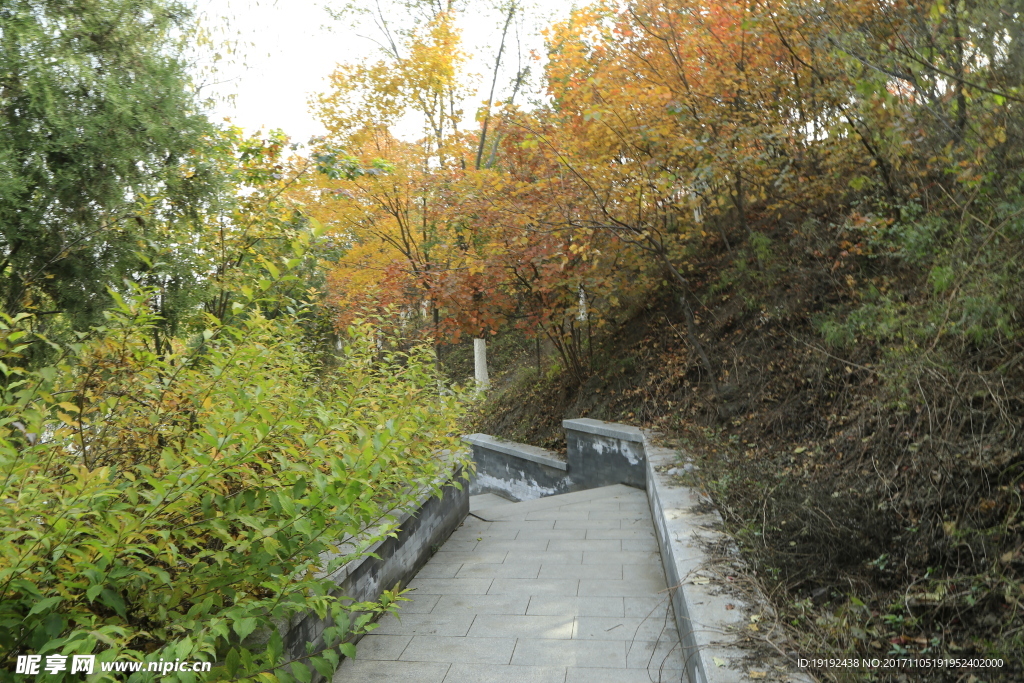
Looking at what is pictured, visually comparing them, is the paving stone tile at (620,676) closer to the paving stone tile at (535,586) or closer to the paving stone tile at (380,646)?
the paving stone tile at (380,646)

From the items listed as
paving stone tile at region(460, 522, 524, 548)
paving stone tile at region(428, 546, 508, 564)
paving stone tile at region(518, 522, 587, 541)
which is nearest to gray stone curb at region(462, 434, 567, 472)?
paving stone tile at region(460, 522, 524, 548)

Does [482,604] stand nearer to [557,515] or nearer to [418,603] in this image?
[418,603]

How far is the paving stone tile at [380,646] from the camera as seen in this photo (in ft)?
10.9

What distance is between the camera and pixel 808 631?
2.81 meters

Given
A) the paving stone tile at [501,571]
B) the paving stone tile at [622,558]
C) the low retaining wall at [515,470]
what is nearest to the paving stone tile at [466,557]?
the paving stone tile at [501,571]

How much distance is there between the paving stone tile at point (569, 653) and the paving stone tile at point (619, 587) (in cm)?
74

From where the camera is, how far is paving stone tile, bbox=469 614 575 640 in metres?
3.53

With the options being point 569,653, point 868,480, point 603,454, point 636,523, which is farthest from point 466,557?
point 603,454

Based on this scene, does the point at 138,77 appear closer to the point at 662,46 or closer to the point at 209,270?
the point at 209,270

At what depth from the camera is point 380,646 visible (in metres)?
3.44

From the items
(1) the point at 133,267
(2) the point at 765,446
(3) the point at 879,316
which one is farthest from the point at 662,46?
(1) the point at 133,267

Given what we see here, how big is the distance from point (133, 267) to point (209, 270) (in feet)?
2.87

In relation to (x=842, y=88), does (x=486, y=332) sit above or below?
below

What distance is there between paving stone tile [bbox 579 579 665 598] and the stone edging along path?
13 centimetres
